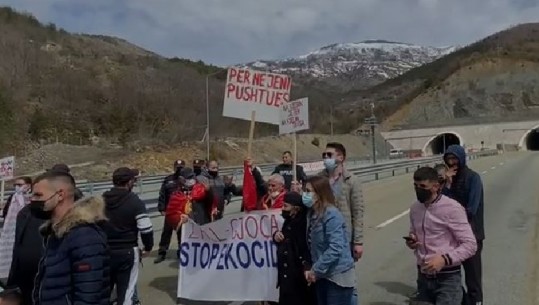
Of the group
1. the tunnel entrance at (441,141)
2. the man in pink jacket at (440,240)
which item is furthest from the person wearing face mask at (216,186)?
the tunnel entrance at (441,141)

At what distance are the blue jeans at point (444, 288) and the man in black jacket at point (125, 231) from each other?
2.98 meters

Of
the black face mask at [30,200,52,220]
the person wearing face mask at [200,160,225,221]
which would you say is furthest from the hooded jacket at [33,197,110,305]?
the person wearing face mask at [200,160,225,221]

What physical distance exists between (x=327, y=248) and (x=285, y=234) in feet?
2.47

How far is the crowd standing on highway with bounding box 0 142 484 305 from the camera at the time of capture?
3947 mm

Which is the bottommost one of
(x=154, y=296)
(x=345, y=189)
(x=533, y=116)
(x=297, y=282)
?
(x=154, y=296)

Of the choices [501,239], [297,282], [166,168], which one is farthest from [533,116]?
[297,282]

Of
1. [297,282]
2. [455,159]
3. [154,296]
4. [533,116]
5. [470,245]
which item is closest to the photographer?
[470,245]

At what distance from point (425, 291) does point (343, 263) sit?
705 mm

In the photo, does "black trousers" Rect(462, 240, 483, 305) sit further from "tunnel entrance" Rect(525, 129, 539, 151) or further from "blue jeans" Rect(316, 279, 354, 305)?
"tunnel entrance" Rect(525, 129, 539, 151)

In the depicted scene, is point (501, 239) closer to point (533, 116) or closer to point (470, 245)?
point (470, 245)

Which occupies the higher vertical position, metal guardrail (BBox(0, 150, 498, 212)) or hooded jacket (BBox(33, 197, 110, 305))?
metal guardrail (BBox(0, 150, 498, 212))

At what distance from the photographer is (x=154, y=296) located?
8734mm

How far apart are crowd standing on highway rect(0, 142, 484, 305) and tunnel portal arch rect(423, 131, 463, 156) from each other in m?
108

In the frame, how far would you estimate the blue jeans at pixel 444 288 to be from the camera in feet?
16.3
